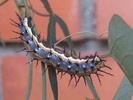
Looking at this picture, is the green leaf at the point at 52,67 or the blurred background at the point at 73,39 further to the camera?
the blurred background at the point at 73,39

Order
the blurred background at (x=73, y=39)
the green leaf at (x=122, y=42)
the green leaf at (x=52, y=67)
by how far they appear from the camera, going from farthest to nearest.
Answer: the blurred background at (x=73, y=39)
the green leaf at (x=52, y=67)
the green leaf at (x=122, y=42)

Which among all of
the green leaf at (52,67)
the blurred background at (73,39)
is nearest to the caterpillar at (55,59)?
the green leaf at (52,67)

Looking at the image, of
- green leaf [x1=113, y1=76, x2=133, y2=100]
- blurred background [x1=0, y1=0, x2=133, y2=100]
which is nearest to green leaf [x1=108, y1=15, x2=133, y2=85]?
green leaf [x1=113, y1=76, x2=133, y2=100]

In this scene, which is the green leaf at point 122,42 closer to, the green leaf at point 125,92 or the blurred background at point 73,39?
the green leaf at point 125,92

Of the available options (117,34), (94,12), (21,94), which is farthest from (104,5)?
(117,34)

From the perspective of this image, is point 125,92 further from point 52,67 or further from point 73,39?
point 73,39

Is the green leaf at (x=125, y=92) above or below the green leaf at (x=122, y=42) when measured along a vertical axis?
below
